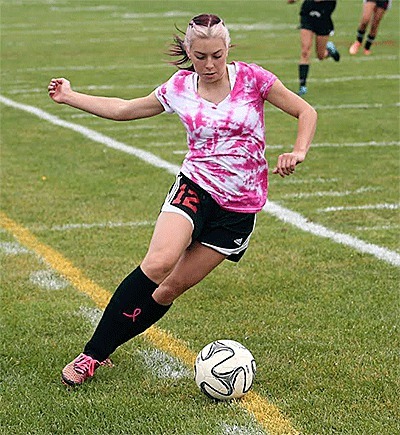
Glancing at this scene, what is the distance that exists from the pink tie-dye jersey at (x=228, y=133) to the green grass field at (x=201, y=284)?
89 cm

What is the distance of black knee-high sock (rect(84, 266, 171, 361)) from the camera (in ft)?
15.9

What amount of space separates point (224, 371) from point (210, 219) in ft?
2.43

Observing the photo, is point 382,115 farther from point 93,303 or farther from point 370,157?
point 93,303

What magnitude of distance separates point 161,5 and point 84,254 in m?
28.2

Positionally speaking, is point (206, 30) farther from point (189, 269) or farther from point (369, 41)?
point (369, 41)

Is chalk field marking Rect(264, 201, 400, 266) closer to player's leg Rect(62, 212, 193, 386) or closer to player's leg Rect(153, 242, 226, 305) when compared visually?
player's leg Rect(153, 242, 226, 305)

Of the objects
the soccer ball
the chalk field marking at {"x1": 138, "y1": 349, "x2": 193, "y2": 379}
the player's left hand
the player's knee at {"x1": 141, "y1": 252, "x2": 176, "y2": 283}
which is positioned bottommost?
the chalk field marking at {"x1": 138, "y1": 349, "x2": 193, "y2": 379}

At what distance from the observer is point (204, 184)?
4.84 metres

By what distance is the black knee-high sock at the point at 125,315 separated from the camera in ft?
15.9

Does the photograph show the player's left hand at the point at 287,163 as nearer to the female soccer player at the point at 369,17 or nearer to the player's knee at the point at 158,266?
the player's knee at the point at 158,266

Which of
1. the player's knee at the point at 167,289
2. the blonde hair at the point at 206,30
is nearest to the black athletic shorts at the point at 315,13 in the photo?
the blonde hair at the point at 206,30

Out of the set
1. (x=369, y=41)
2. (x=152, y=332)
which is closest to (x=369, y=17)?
(x=369, y=41)

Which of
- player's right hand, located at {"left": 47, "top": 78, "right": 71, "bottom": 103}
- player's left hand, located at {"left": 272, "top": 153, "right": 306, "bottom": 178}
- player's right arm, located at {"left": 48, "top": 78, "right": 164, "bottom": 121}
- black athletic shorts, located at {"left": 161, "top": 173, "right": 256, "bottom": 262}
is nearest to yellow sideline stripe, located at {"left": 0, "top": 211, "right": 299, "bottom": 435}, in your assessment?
black athletic shorts, located at {"left": 161, "top": 173, "right": 256, "bottom": 262}

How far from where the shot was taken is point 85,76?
693 inches
